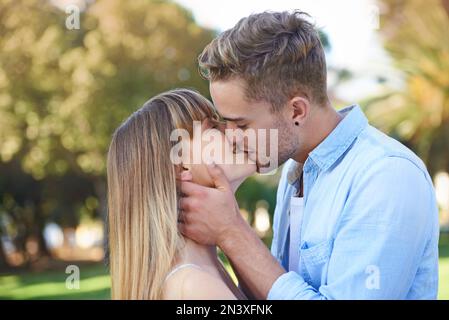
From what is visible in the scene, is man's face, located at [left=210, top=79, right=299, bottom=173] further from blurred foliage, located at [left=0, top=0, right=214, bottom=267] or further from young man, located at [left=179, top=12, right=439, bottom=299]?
blurred foliage, located at [left=0, top=0, right=214, bottom=267]

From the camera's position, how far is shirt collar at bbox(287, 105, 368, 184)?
2.88 metres

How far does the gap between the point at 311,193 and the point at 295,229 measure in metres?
0.32

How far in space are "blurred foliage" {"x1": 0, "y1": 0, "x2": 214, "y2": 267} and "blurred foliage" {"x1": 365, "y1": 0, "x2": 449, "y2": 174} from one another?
16.8ft

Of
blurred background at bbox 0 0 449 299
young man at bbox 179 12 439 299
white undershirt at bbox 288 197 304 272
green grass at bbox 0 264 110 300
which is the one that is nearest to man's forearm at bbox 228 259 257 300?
young man at bbox 179 12 439 299

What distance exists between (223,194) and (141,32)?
15.0 m

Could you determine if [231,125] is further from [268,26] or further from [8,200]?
[8,200]

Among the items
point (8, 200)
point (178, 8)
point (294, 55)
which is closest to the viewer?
point (294, 55)

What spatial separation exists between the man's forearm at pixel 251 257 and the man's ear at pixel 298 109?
589mm

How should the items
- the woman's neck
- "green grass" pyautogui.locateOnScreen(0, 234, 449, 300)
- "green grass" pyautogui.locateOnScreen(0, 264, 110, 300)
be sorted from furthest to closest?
"green grass" pyautogui.locateOnScreen(0, 264, 110, 300) < "green grass" pyautogui.locateOnScreen(0, 234, 449, 300) < the woman's neck

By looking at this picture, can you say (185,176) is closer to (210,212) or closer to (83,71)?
(210,212)

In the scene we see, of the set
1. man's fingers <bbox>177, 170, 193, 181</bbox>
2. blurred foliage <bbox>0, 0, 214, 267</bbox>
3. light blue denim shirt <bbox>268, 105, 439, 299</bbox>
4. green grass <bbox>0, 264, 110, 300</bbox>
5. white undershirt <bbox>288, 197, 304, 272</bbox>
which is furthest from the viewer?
blurred foliage <bbox>0, 0, 214, 267</bbox>

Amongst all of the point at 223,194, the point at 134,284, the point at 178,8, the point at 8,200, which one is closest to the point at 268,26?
the point at 223,194

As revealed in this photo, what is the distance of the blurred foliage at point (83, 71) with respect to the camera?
16.6m
